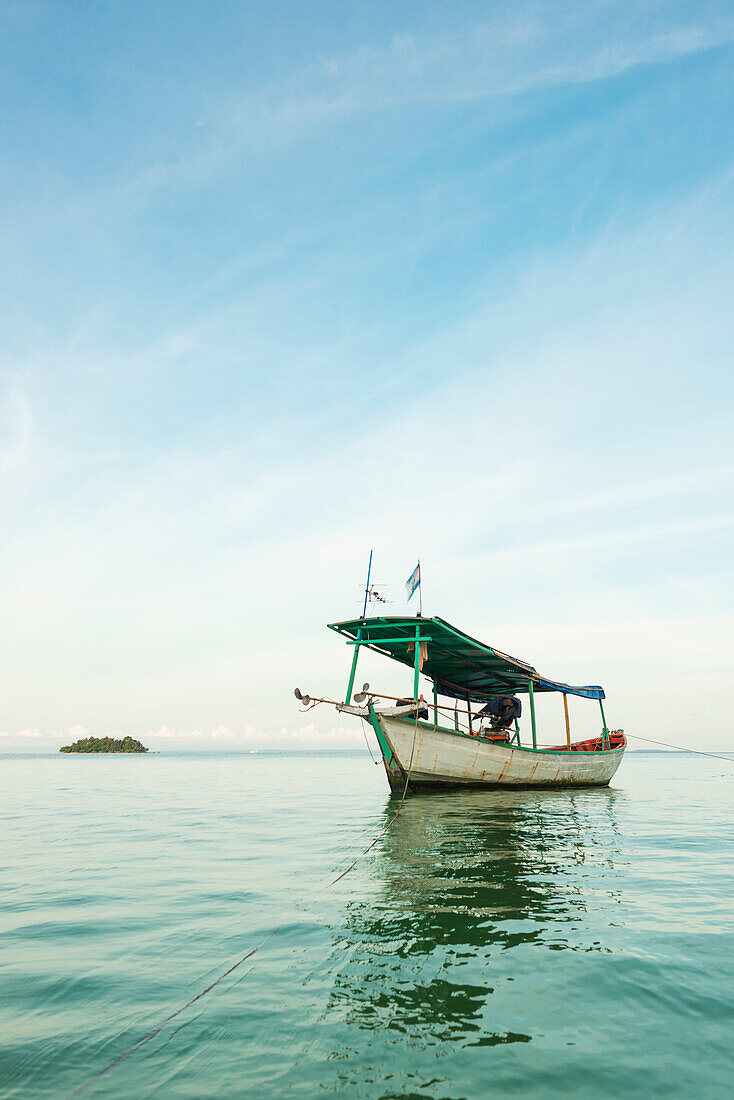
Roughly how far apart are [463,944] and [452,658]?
18306 millimetres

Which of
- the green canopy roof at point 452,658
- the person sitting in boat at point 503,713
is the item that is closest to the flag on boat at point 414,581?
the green canopy roof at point 452,658

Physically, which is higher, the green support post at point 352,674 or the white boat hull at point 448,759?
the green support post at point 352,674

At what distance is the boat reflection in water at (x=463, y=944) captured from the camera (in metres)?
4.25

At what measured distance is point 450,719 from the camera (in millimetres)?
23656

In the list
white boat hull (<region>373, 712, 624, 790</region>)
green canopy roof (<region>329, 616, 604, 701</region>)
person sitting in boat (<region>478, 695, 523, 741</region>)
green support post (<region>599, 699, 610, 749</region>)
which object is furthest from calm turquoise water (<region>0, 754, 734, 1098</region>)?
green support post (<region>599, 699, 610, 749</region>)

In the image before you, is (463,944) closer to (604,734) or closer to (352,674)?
(352,674)

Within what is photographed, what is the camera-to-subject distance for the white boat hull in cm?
2012

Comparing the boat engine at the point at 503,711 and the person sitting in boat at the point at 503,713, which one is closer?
the person sitting in boat at the point at 503,713

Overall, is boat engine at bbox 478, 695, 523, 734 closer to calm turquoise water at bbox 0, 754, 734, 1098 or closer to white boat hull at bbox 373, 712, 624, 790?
white boat hull at bbox 373, 712, 624, 790

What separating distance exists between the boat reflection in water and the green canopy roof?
828 cm

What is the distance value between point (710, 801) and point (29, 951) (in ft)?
84.7

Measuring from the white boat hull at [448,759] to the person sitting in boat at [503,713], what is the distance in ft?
6.55

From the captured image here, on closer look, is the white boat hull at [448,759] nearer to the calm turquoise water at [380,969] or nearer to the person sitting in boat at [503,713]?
the person sitting in boat at [503,713]

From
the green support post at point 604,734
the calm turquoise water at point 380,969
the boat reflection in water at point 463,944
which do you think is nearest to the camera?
the calm turquoise water at point 380,969
